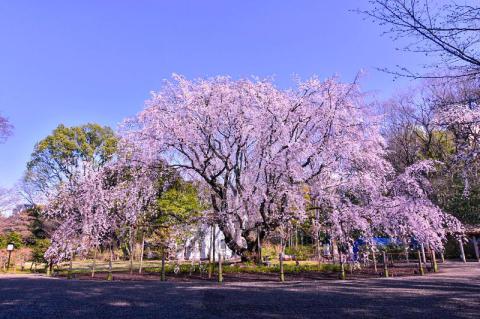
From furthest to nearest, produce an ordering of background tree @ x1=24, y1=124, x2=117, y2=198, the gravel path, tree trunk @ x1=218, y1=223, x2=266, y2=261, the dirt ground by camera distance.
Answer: background tree @ x1=24, y1=124, x2=117, y2=198 → tree trunk @ x1=218, y1=223, x2=266, y2=261 → the dirt ground → the gravel path

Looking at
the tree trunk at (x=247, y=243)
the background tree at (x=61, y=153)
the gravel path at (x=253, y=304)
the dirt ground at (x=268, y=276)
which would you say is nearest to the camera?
the gravel path at (x=253, y=304)

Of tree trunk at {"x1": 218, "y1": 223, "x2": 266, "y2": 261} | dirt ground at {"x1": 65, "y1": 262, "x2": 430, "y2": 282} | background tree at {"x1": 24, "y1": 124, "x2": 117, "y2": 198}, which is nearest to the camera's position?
dirt ground at {"x1": 65, "y1": 262, "x2": 430, "y2": 282}

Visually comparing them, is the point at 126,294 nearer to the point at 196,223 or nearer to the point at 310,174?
the point at 196,223

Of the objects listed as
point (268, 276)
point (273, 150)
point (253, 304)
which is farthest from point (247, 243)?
point (253, 304)

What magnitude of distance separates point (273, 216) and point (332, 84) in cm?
608

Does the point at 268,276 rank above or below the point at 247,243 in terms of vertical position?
below

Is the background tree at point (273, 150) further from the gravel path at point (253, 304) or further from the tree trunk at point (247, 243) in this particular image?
the gravel path at point (253, 304)

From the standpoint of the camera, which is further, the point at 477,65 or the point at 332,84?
the point at 332,84

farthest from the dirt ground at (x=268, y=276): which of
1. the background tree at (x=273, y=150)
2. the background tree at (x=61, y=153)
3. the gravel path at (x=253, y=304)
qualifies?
the background tree at (x=61, y=153)

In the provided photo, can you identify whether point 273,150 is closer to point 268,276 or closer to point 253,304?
point 268,276

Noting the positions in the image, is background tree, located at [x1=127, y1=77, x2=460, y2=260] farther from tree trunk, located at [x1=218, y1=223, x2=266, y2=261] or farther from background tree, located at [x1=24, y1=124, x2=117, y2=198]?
background tree, located at [x1=24, y1=124, x2=117, y2=198]

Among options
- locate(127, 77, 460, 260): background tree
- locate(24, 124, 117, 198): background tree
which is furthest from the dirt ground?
locate(24, 124, 117, 198): background tree

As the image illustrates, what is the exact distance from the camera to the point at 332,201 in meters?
12.7

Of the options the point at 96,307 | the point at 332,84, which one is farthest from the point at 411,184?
the point at 96,307
